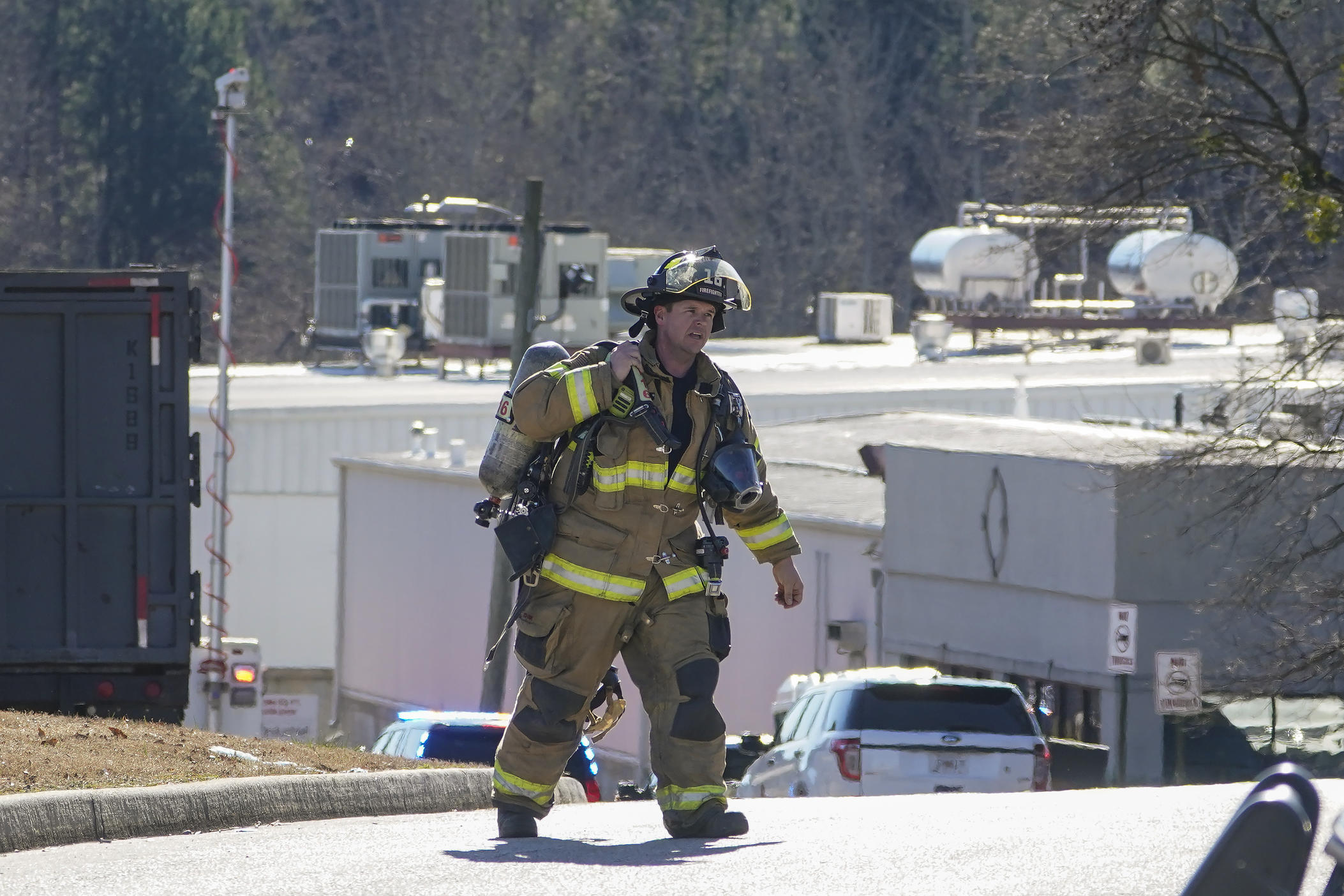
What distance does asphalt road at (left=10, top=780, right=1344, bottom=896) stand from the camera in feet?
20.8

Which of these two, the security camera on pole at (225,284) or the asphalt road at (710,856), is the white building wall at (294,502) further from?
the asphalt road at (710,856)

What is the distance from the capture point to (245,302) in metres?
71.7

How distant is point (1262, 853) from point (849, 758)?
10.4 metres

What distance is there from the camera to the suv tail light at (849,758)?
14.8 m

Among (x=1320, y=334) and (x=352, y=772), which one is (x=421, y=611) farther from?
(x=352, y=772)

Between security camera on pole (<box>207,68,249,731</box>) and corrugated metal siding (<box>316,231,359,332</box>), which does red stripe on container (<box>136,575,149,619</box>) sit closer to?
security camera on pole (<box>207,68,249,731</box>)

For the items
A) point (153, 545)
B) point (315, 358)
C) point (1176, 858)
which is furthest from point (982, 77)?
point (315, 358)

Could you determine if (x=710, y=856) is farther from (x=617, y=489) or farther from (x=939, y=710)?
(x=939, y=710)

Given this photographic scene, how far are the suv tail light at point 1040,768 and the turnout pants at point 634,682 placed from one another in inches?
317

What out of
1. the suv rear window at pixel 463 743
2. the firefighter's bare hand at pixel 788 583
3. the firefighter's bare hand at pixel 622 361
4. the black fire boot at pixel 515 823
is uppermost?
the firefighter's bare hand at pixel 622 361

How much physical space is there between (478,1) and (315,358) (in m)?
32.8

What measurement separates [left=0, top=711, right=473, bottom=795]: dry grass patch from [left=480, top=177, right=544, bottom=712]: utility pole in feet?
33.7

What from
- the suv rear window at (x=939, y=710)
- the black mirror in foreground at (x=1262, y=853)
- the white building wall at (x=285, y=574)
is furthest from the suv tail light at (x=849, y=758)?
the white building wall at (x=285, y=574)

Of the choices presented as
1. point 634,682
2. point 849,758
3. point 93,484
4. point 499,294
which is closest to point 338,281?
point 499,294
